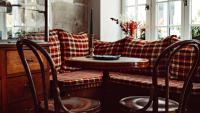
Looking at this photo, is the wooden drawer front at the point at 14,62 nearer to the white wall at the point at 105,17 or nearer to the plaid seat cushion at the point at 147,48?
the plaid seat cushion at the point at 147,48

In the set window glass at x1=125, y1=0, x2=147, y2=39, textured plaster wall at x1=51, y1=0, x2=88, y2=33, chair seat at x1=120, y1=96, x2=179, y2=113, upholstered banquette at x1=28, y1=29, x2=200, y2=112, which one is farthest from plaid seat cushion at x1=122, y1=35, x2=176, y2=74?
chair seat at x1=120, y1=96, x2=179, y2=113

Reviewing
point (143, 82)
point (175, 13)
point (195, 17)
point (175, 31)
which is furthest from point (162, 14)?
point (143, 82)

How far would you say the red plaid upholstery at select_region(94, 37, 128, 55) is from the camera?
3580mm

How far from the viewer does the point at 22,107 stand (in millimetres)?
2219

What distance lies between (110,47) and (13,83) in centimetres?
179

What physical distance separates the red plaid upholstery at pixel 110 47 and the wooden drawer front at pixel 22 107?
157 centimetres

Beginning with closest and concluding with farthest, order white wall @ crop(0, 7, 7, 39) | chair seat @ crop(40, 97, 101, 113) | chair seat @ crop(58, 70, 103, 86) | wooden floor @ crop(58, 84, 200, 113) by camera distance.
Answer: chair seat @ crop(40, 97, 101, 113), white wall @ crop(0, 7, 7, 39), chair seat @ crop(58, 70, 103, 86), wooden floor @ crop(58, 84, 200, 113)

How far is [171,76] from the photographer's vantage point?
2.97 meters

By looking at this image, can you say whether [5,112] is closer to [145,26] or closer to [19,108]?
[19,108]

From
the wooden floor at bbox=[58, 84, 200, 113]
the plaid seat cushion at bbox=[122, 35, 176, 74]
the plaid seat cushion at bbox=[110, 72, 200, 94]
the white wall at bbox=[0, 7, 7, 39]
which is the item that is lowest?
the wooden floor at bbox=[58, 84, 200, 113]

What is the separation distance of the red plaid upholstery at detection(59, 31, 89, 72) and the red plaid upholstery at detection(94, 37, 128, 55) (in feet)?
0.65

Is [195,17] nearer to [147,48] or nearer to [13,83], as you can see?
[147,48]

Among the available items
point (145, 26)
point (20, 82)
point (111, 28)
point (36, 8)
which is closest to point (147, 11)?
point (145, 26)

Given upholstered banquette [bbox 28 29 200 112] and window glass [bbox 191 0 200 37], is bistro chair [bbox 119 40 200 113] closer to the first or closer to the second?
upholstered banquette [bbox 28 29 200 112]
